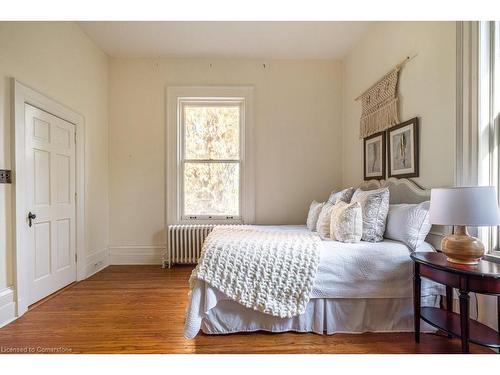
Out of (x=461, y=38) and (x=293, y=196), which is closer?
(x=461, y=38)

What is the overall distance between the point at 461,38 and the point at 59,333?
3.67 meters

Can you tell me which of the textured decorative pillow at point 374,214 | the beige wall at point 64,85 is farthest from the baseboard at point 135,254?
Answer: the textured decorative pillow at point 374,214

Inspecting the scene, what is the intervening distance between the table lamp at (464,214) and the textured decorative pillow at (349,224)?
55cm

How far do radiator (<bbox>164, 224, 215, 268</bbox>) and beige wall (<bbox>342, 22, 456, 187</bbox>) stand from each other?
101 inches

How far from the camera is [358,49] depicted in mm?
3119

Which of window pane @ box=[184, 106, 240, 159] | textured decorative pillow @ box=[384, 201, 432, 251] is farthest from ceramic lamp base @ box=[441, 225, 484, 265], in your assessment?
window pane @ box=[184, 106, 240, 159]

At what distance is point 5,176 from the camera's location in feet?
6.33

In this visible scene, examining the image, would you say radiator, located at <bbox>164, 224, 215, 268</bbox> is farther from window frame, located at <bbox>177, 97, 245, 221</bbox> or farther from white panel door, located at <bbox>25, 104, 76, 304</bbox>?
white panel door, located at <bbox>25, 104, 76, 304</bbox>

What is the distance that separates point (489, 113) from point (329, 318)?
1.81 metres

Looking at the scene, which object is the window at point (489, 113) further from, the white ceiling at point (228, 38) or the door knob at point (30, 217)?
the door knob at point (30, 217)

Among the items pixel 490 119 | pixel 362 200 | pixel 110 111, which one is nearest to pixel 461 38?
pixel 490 119

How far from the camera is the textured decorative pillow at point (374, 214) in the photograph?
77.5 inches
